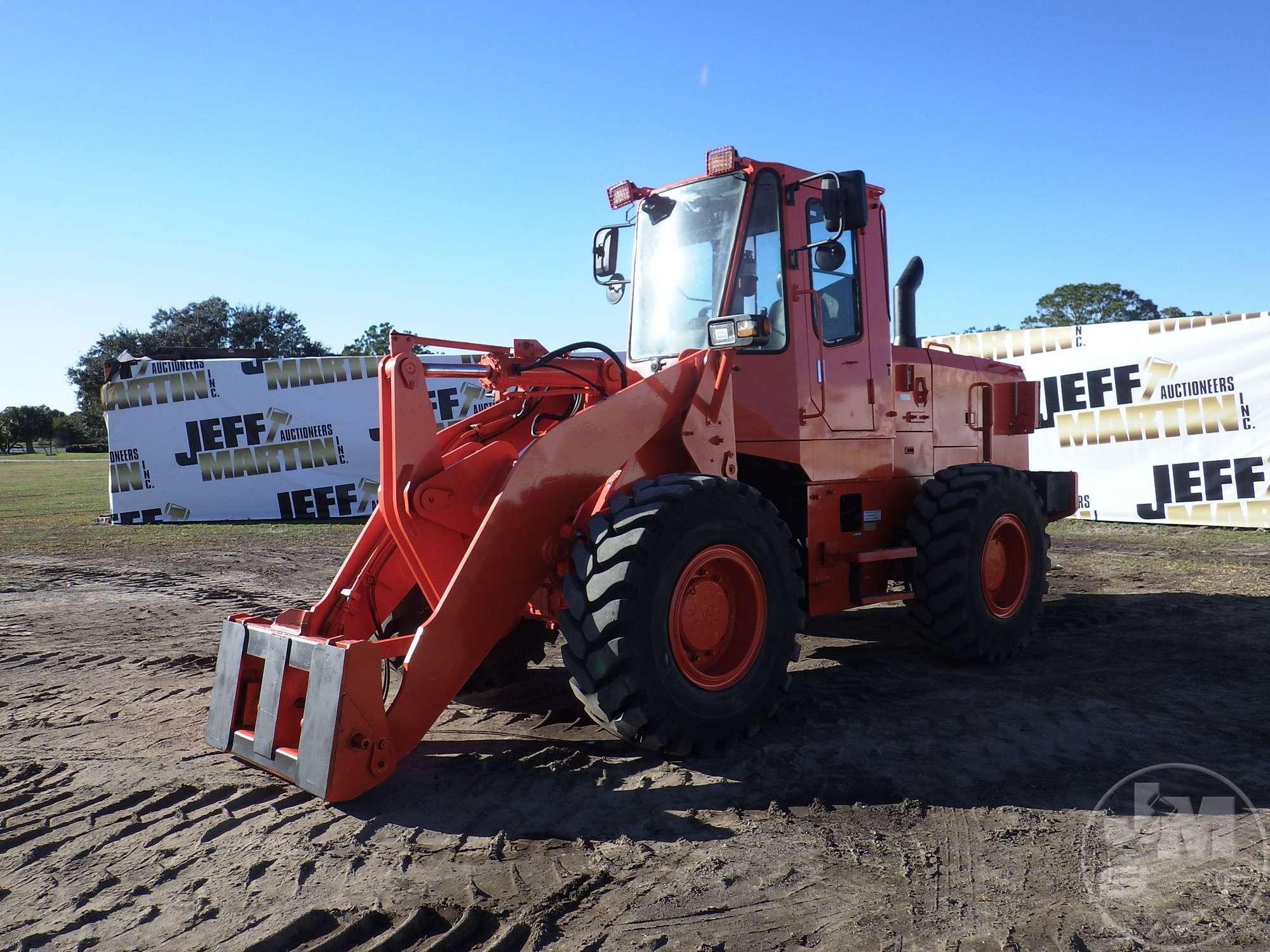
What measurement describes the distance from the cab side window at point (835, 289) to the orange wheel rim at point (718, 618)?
183 centimetres

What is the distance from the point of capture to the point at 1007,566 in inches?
266

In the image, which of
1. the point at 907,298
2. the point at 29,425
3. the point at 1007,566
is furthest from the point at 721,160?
the point at 29,425

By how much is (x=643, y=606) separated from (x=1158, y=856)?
220cm

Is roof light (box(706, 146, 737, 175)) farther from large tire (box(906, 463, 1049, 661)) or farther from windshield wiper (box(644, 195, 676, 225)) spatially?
large tire (box(906, 463, 1049, 661))

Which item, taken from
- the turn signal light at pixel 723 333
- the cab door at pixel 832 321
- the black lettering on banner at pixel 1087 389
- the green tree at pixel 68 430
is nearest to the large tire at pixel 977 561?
the cab door at pixel 832 321

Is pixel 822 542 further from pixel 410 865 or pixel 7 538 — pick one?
pixel 7 538

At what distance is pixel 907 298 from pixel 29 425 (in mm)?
97464

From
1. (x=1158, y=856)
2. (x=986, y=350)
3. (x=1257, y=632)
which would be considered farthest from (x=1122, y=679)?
(x=986, y=350)

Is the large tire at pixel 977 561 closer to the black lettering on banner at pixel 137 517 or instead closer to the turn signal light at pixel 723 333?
the turn signal light at pixel 723 333

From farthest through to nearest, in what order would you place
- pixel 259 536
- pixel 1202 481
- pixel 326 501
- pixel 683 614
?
1. pixel 326 501
2. pixel 259 536
3. pixel 1202 481
4. pixel 683 614

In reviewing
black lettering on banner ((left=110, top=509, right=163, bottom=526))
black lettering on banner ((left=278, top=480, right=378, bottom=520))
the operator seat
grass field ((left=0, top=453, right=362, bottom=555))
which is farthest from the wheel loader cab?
black lettering on banner ((left=110, top=509, right=163, bottom=526))

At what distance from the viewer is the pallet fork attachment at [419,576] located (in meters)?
3.91

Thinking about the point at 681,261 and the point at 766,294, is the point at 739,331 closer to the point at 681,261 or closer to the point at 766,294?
the point at 766,294

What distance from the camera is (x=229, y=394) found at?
18016 millimetres
